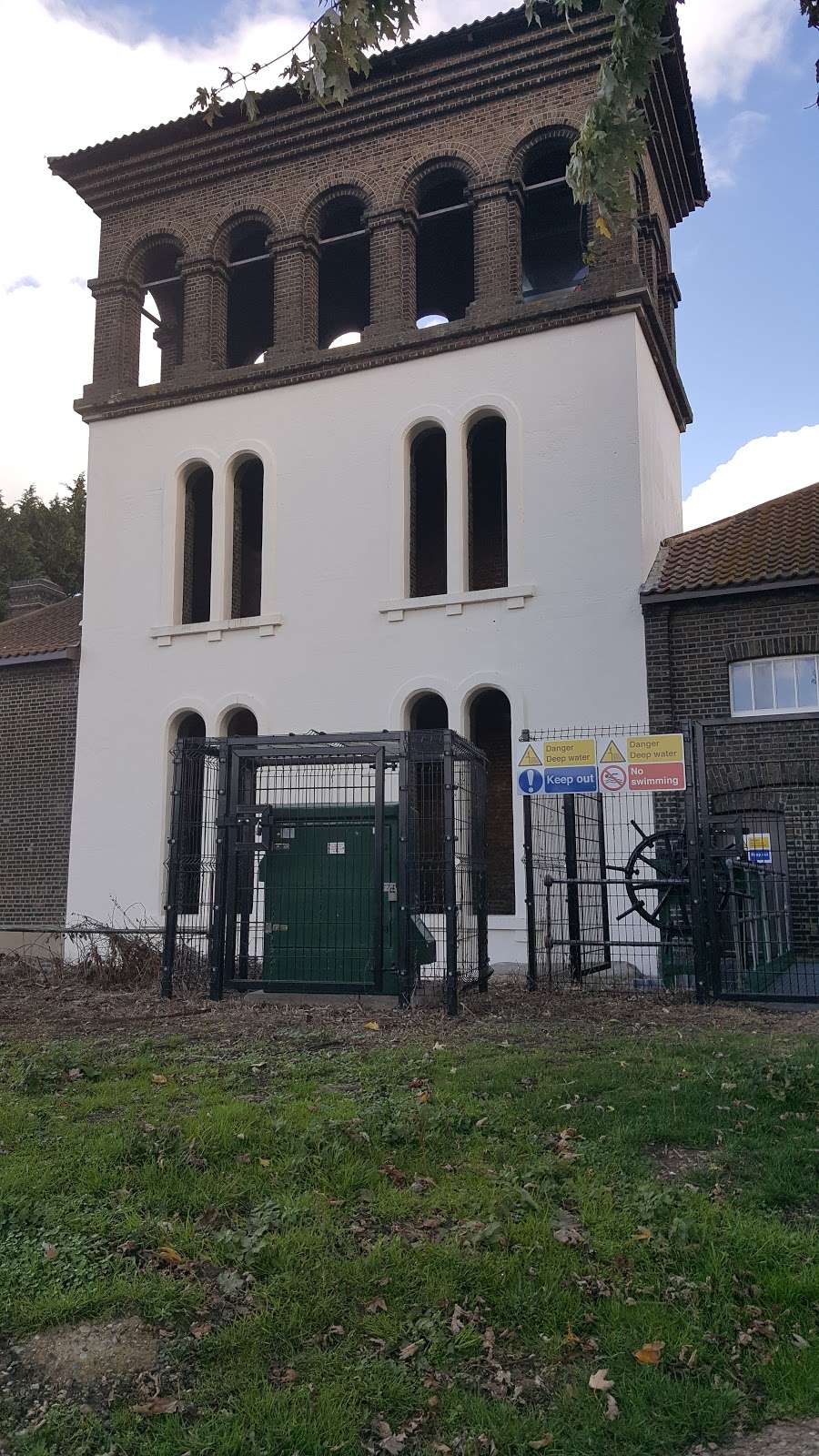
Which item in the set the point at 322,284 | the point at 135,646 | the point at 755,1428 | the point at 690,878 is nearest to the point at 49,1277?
the point at 755,1428

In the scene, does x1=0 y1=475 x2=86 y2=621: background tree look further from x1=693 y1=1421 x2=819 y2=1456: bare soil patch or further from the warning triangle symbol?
x1=693 y1=1421 x2=819 y2=1456: bare soil patch

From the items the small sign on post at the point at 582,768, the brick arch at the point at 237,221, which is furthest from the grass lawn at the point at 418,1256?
the brick arch at the point at 237,221

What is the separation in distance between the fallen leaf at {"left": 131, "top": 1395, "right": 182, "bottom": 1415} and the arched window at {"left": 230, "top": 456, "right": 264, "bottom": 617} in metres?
16.0

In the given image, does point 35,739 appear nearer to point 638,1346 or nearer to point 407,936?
point 407,936

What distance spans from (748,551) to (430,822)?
5.67 metres

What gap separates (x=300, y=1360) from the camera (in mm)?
3738

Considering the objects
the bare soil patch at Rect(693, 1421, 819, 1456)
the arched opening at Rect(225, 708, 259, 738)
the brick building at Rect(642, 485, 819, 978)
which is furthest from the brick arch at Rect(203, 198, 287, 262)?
the bare soil patch at Rect(693, 1421, 819, 1456)

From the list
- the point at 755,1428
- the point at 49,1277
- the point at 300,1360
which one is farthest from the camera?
the point at 49,1277

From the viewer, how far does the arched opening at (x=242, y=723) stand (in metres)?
17.8

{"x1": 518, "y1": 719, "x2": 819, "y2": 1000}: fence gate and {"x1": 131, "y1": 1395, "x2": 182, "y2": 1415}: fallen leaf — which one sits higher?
{"x1": 518, "y1": 719, "x2": 819, "y2": 1000}: fence gate

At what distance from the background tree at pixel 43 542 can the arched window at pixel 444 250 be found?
1718cm

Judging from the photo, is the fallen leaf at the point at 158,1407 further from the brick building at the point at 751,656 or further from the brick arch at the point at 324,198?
the brick arch at the point at 324,198

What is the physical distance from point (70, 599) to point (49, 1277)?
1885 centimetres

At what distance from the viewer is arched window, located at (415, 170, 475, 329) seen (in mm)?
19047
